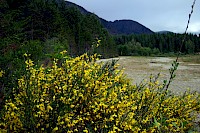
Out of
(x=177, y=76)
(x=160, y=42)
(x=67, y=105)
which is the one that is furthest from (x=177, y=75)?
(x=160, y=42)

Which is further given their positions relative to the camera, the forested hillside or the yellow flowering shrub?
the forested hillside

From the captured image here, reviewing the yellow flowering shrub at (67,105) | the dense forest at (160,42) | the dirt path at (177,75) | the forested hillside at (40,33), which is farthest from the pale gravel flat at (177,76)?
the dense forest at (160,42)

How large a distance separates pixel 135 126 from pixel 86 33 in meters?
51.7

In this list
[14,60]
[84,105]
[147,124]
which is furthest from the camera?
[14,60]

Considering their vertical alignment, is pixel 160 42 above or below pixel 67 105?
above

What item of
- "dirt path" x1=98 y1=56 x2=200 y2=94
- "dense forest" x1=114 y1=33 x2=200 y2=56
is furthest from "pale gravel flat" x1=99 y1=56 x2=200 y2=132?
"dense forest" x1=114 y1=33 x2=200 y2=56

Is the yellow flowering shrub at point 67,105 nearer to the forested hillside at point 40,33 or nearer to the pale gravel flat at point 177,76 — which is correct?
the forested hillside at point 40,33

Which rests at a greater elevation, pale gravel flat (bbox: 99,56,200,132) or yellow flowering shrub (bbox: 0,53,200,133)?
yellow flowering shrub (bbox: 0,53,200,133)


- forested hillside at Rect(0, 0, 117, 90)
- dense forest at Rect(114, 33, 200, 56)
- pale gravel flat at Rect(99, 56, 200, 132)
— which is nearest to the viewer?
forested hillside at Rect(0, 0, 117, 90)

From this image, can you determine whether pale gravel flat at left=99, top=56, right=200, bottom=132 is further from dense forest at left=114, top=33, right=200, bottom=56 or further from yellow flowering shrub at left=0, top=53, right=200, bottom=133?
dense forest at left=114, top=33, right=200, bottom=56

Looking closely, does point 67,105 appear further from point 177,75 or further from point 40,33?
point 40,33

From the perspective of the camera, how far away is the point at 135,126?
397 cm

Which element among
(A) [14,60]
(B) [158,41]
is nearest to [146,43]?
(B) [158,41]

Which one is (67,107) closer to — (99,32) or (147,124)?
(147,124)
